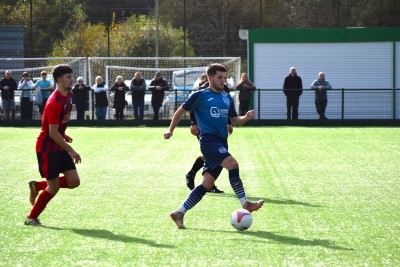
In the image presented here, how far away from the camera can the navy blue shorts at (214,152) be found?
27.2 ft

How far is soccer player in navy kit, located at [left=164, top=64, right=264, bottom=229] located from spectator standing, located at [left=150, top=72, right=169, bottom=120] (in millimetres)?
17830

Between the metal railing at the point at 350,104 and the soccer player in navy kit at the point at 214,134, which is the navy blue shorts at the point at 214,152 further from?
the metal railing at the point at 350,104

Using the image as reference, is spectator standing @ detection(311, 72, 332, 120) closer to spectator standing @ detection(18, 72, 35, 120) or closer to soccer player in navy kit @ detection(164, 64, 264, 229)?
spectator standing @ detection(18, 72, 35, 120)

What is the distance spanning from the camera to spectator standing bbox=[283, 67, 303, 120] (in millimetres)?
26656

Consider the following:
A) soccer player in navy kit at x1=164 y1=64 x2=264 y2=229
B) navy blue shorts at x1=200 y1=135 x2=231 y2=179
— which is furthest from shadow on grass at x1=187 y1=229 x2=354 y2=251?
navy blue shorts at x1=200 y1=135 x2=231 y2=179

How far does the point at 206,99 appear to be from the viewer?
27.7 feet

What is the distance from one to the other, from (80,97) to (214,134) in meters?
18.7

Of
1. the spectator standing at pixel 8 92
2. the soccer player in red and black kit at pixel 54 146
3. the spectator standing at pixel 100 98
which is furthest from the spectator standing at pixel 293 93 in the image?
the soccer player in red and black kit at pixel 54 146

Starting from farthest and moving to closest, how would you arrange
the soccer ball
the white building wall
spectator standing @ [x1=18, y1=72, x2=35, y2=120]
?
the white building wall, spectator standing @ [x1=18, y1=72, x2=35, y2=120], the soccer ball

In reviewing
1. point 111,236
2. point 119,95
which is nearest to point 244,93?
point 119,95

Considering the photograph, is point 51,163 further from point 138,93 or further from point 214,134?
point 138,93

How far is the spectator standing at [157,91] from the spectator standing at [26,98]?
393 centimetres

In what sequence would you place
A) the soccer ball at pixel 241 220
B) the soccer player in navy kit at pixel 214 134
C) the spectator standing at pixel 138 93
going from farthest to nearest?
the spectator standing at pixel 138 93 → the soccer player in navy kit at pixel 214 134 → the soccer ball at pixel 241 220

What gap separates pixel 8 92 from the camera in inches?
1048
